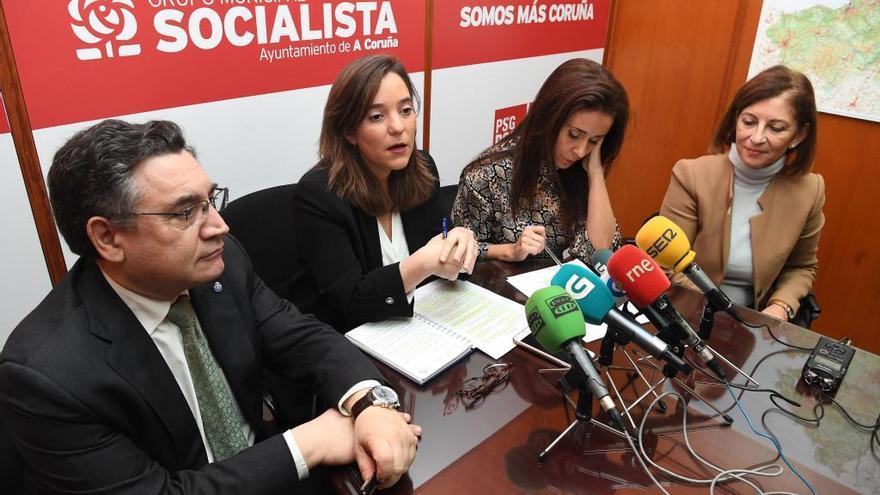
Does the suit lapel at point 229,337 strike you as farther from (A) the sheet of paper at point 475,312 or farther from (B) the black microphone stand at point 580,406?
(B) the black microphone stand at point 580,406

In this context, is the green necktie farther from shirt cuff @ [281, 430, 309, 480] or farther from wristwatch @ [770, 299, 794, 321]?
wristwatch @ [770, 299, 794, 321]

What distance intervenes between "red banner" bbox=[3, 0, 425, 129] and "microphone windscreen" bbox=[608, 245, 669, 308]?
177 cm

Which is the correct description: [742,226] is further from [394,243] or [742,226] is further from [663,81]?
[663,81]

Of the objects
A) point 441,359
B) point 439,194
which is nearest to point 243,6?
point 439,194

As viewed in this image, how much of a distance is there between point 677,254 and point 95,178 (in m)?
1.31

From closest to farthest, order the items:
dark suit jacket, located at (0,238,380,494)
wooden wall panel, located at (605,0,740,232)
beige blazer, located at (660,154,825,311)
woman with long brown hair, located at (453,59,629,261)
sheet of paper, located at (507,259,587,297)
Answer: dark suit jacket, located at (0,238,380,494), sheet of paper, located at (507,259,587,297), woman with long brown hair, located at (453,59,629,261), beige blazer, located at (660,154,825,311), wooden wall panel, located at (605,0,740,232)

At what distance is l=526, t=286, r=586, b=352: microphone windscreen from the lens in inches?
42.7

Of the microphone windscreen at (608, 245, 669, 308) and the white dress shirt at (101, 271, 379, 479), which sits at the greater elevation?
the microphone windscreen at (608, 245, 669, 308)

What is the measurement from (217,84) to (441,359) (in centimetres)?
157

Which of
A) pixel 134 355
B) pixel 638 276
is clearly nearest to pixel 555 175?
pixel 638 276

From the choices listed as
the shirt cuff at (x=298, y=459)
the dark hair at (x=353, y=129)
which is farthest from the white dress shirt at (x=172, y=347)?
the dark hair at (x=353, y=129)

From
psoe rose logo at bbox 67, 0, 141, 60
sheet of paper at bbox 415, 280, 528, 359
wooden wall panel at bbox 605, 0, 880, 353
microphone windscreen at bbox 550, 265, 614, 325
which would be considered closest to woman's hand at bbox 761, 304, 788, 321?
sheet of paper at bbox 415, 280, 528, 359

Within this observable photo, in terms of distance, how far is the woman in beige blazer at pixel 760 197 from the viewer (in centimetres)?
206

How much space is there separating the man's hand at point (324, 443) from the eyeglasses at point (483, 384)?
269 mm
